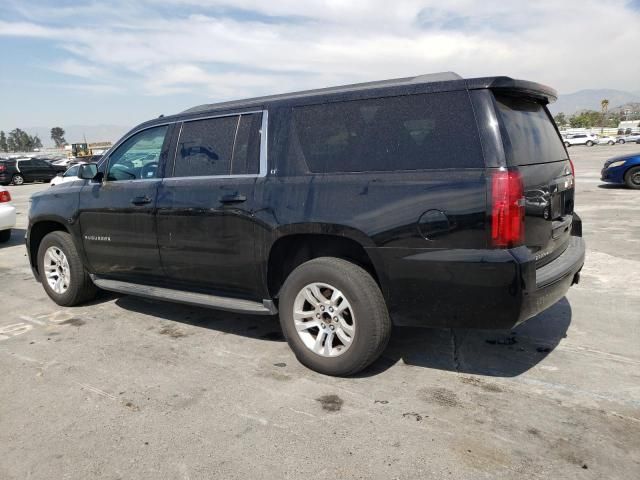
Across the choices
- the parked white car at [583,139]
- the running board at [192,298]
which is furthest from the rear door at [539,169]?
the parked white car at [583,139]

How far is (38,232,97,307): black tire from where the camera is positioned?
529 cm

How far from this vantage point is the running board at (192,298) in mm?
3945

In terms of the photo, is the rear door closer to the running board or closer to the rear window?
the rear window

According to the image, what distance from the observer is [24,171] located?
94.8ft

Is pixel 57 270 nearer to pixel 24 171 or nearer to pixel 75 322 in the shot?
pixel 75 322

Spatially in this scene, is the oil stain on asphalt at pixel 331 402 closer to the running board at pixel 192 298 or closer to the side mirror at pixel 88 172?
the running board at pixel 192 298

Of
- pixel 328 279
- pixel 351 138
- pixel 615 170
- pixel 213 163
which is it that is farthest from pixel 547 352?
pixel 615 170

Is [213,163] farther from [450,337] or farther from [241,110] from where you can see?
[450,337]

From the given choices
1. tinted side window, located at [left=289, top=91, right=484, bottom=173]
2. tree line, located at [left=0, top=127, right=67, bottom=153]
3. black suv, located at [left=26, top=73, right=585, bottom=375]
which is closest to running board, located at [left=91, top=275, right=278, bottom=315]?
black suv, located at [left=26, top=73, right=585, bottom=375]

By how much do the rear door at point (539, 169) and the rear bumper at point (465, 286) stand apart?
0.19 meters

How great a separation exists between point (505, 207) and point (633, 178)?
45.7 feet

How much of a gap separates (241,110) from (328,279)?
1.55 m

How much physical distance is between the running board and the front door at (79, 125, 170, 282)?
0.09m

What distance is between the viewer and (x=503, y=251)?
298 centimetres
